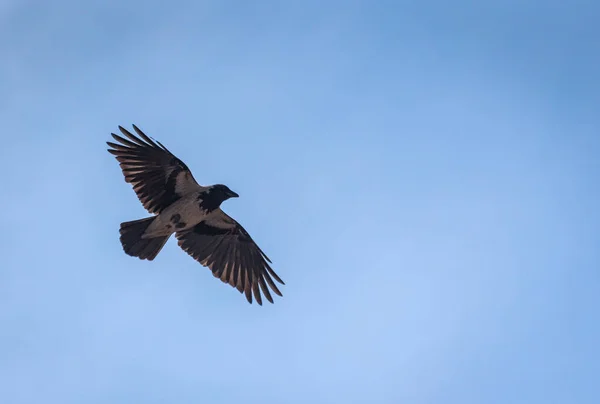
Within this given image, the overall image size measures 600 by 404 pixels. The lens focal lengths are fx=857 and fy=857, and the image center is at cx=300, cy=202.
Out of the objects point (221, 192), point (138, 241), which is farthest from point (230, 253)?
point (138, 241)

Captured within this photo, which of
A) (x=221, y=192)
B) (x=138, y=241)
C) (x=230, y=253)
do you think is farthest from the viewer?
(x=230, y=253)

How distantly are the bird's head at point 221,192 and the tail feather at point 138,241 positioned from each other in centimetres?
150

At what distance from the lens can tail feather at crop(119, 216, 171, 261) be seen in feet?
62.0

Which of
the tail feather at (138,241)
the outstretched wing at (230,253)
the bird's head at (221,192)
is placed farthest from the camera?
the outstretched wing at (230,253)

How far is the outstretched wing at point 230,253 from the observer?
2023 centimetres

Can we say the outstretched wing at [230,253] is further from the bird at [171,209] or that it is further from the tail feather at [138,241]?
the tail feather at [138,241]

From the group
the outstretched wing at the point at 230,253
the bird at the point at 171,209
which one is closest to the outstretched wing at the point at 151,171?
the bird at the point at 171,209

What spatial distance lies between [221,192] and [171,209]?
1228mm

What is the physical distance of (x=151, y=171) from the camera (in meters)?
19.2

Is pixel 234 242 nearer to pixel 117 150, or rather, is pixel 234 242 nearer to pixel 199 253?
pixel 199 253

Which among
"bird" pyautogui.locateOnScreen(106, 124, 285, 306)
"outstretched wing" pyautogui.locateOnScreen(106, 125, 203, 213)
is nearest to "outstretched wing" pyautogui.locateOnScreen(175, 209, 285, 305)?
"bird" pyautogui.locateOnScreen(106, 124, 285, 306)

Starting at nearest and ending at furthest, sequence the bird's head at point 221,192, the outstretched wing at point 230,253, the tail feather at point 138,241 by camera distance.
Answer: the tail feather at point 138,241 → the bird's head at point 221,192 → the outstretched wing at point 230,253

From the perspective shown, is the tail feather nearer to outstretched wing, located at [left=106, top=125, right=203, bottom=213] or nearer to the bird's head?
outstretched wing, located at [left=106, top=125, right=203, bottom=213]

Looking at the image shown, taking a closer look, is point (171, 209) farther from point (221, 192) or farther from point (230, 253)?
point (230, 253)
